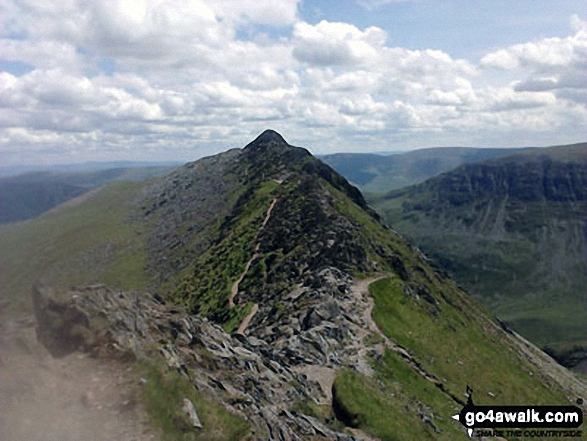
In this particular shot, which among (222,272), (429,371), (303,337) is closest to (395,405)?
(303,337)

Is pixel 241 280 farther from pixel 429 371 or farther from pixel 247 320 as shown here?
pixel 429 371

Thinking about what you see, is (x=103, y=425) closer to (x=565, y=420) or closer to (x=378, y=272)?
(x=565, y=420)

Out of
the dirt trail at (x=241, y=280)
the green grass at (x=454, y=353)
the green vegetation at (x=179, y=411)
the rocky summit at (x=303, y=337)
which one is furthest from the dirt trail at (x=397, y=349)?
the green vegetation at (x=179, y=411)

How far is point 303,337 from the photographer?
7806 cm

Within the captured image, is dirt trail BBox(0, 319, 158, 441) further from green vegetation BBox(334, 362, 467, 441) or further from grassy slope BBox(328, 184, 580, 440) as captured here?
grassy slope BBox(328, 184, 580, 440)

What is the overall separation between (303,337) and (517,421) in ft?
123

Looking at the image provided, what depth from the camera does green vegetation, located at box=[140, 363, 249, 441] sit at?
29.0m

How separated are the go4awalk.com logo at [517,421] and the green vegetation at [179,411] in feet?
172

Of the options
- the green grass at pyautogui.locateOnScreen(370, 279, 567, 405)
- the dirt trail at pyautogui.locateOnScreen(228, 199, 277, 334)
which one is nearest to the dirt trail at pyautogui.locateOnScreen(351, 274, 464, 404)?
the green grass at pyautogui.locateOnScreen(370, 279, 567, 405)

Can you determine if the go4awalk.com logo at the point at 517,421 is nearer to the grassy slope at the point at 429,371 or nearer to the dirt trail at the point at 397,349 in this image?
the grassy slope at the point at 429,371

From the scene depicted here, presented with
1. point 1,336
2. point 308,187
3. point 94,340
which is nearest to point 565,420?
point 94,340

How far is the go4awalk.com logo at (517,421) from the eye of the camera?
242 feet

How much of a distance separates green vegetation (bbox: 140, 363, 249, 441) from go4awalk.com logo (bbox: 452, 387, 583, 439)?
52.4 metres

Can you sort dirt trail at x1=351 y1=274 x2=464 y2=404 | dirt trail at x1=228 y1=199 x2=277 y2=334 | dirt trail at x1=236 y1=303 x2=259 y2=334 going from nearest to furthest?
dirt trail at x1=351 y1=274 x2=464 y2=404 < dirt trail at x1=236 y1=303 x2=259 y2=334 < dirt trail at x1=228 y1=199 x2=277 y2=334
